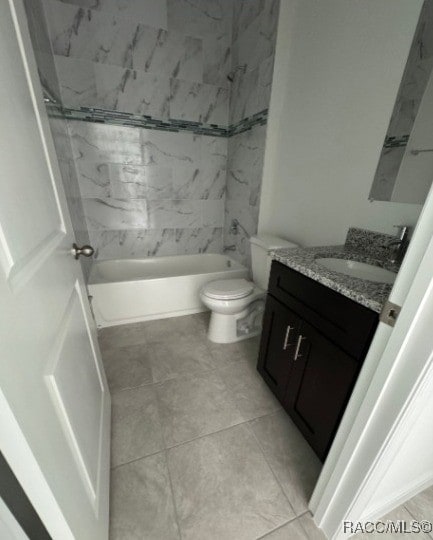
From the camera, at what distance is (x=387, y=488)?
812mm

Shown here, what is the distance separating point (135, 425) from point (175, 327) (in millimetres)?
908

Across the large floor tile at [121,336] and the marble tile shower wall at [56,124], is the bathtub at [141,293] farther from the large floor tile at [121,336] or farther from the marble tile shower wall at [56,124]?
the marble tile shower wall at [56,124]

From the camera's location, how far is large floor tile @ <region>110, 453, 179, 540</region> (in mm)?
873

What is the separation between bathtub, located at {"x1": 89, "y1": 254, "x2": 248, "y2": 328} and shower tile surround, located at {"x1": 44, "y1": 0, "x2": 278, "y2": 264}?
9.7 inches

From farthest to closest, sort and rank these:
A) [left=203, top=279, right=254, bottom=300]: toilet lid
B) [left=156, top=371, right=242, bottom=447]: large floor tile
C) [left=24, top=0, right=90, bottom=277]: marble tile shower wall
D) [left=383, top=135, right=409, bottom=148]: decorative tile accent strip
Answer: [left=203, top=279, right=254, bottom=300]: toilet lid
[left=24, top=0, right=90, bottom=277]: marble tile shower wall
[left=156, top=371, right=242, bottom=447]: large floor tile
[left=383, top=135, right=409, bottom=148]: decorative tile accent strip

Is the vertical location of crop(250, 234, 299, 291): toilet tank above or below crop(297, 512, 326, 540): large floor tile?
above

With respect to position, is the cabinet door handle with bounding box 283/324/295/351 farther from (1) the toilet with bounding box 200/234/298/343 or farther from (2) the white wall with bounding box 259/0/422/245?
(2) the white wall with bounding box 259/0/422/245

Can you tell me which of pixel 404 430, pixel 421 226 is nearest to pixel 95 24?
pixel 421 226

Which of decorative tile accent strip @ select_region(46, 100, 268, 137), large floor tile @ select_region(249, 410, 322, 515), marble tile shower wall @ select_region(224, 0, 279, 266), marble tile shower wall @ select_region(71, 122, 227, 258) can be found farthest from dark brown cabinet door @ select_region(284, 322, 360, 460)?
marble tile shower wall @ select_region(71, 122, 227, 258)

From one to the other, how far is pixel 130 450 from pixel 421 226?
1444 mm

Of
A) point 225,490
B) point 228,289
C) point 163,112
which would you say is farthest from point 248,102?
point 225,490

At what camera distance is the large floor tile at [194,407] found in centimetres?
123

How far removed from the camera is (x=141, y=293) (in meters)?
2.09

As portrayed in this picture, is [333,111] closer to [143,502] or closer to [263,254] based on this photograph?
[263,254]
